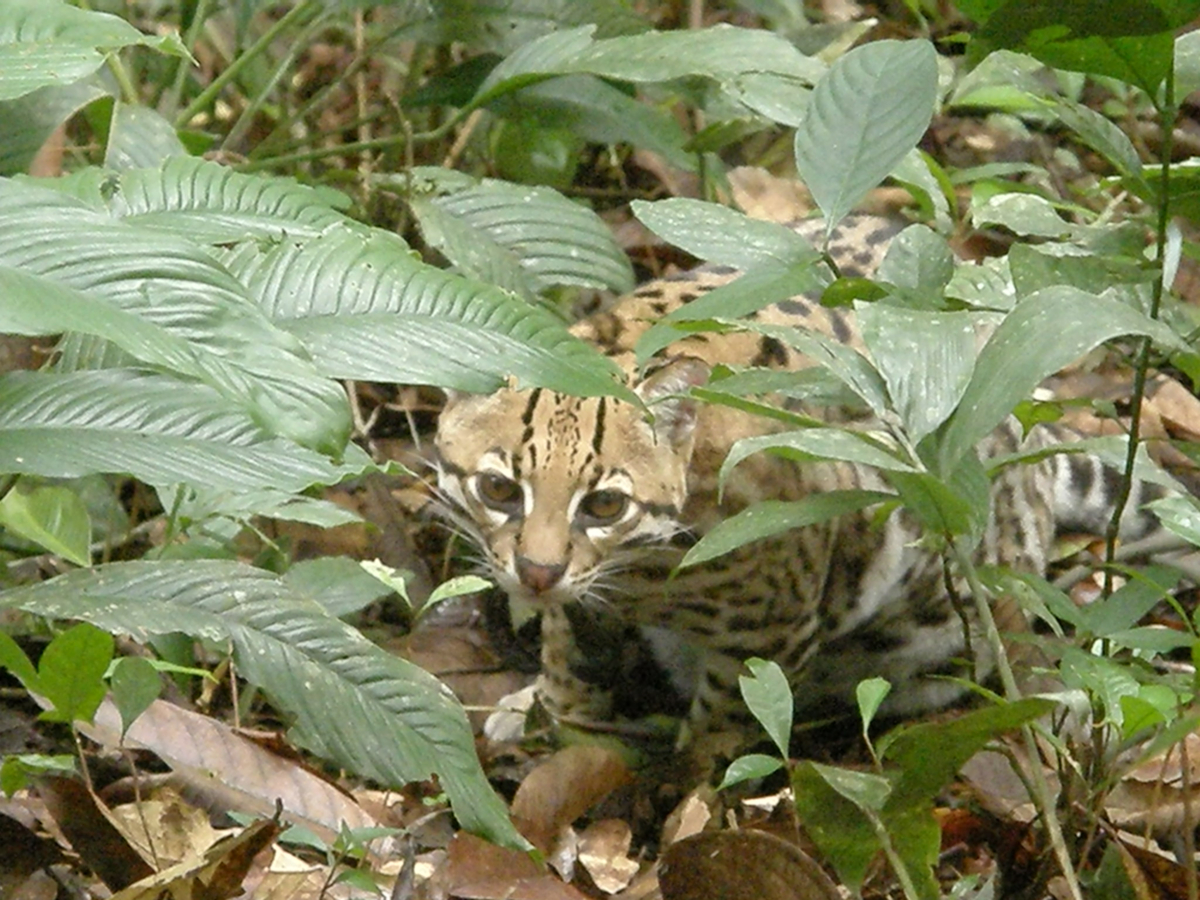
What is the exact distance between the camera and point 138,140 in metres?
3.28

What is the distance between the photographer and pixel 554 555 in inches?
126

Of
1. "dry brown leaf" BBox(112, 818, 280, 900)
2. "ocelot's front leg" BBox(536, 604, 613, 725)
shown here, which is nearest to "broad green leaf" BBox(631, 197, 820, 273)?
"dry brown leaf" BBox(112, 818, 280, 900)

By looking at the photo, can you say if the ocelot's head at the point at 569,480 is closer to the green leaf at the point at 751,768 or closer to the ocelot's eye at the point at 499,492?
the ocelot's eye at the point at 499,492

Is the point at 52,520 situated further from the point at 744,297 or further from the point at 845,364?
the point at 845,364

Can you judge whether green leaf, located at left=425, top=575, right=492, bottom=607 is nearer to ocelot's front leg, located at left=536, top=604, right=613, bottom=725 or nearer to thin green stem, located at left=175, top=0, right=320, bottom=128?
ocelot's front leg, located at left=536, top=604, right=613, bottom=725

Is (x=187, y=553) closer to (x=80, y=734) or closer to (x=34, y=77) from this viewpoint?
(x=80, y=734)

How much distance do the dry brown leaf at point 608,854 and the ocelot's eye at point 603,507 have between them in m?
0.59

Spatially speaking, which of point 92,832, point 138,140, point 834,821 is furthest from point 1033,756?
point 138,140

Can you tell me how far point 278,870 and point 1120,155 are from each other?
5.20 feet

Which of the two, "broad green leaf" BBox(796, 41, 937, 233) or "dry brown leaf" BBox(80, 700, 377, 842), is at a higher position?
"broad green leaf" BBox(796, 41, 937, 233)

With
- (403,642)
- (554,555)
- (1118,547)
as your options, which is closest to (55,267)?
(554,555)

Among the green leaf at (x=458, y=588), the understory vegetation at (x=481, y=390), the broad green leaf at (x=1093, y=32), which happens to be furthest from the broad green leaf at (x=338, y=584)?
the broad green leaf at (x=1093, y=32)

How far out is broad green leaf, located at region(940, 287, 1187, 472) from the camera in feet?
5.78

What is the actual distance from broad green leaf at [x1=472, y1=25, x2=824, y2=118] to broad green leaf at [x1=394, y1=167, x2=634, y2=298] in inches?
11.0
